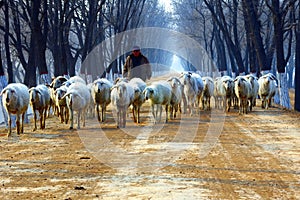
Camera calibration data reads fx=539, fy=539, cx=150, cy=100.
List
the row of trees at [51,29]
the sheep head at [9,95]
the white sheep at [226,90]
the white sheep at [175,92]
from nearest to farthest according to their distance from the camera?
the sheep head at [9,95], the white sheep at [175,92], the white sheep at [226,90], the row of trees at [51,29]

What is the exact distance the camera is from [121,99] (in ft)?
55.2

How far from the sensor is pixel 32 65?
23.9 metres

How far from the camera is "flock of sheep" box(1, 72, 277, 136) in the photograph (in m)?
16.5

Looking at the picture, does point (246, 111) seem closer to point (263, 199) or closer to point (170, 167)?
point (170, 167)

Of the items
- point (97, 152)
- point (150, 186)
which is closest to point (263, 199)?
point (150, 186)

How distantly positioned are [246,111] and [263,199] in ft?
46.7

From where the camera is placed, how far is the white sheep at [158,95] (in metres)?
17.5

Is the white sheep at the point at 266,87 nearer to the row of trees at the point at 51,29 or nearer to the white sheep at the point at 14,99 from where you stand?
the row of trees at the point at 51,29

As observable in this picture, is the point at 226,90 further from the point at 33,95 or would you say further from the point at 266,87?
the point at 33,95

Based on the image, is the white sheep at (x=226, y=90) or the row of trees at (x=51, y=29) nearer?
the white sheep at (x=226, y=90)

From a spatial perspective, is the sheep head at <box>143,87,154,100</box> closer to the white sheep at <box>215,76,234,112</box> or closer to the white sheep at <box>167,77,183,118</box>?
the white sheep at <box>167,77,183,118</box>

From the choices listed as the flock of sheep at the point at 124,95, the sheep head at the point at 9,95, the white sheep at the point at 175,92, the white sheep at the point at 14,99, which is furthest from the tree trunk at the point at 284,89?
the sheep head at the point at 9,95

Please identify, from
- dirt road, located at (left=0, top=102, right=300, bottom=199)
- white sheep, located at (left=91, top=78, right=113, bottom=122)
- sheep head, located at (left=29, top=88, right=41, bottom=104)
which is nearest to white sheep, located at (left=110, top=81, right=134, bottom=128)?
dirt road, located at (left=0, top=102, right=300, bottom=199)

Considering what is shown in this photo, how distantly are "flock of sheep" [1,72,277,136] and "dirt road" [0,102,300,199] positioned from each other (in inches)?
38.0
